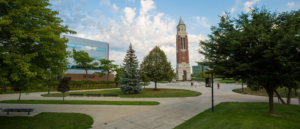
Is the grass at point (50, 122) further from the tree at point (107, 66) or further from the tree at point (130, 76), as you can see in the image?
the tree at point (107, 66)

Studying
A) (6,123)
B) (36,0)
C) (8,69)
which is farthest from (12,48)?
(6,123)

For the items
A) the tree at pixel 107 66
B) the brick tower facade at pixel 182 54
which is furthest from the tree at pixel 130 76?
the brick tower facade at pixel 182 54

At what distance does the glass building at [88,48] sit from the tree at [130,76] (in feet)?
78.3

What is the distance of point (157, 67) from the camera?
2731 centimetres

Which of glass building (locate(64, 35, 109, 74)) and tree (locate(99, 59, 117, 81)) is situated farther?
tree (locate(99, 59, 117, 81))

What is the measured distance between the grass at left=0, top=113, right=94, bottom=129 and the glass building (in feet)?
113

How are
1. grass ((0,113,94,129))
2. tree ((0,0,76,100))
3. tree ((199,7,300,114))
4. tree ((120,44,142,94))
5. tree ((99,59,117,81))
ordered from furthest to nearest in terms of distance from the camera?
tree ((99,59,117,81))
tree ((120,44,142,94))
grass ((0,113,94,129))
tree ((199,7,300,114))
tree ((0,0,76,100))

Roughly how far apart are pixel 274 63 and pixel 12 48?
12.2m

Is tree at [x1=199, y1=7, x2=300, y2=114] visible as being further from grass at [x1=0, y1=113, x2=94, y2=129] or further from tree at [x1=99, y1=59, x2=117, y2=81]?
tree at [x1=99, y1=59, x2=117, y2=81]

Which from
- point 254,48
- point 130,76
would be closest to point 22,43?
point 254,48

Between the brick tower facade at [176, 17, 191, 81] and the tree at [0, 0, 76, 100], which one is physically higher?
the brick tower facade at [176, 17, 191, 81]

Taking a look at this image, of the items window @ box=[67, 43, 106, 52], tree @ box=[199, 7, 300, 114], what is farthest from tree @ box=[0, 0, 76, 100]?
window @ box=[67, 43, 106, 52]

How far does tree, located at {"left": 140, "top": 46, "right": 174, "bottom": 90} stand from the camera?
26.9 metres

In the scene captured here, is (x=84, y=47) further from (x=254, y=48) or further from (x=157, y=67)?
(x=254, y=48)
